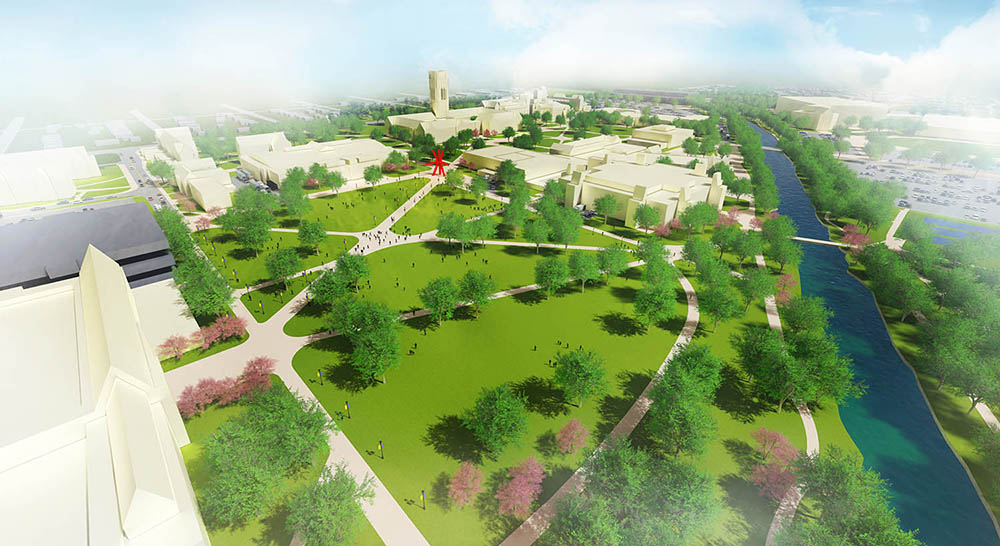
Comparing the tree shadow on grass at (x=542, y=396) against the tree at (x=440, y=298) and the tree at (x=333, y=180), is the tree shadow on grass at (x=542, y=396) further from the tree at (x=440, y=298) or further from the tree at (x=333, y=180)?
the tree at (x=333, y=180)

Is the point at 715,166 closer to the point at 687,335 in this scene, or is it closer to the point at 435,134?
the point at 687,335

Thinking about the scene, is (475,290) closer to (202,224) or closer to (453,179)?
(453,179)

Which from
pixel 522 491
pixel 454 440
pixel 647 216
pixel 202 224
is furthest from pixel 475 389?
pixel 202 224

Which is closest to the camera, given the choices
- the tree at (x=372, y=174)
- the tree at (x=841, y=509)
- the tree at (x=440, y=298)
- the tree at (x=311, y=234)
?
the tree at (x=841, y=509)

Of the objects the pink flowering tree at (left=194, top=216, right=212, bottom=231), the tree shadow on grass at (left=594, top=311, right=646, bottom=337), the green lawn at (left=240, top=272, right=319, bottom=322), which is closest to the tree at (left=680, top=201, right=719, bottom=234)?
the tree shadow on grass at (left=594, top=311, right=646, bottom=337)

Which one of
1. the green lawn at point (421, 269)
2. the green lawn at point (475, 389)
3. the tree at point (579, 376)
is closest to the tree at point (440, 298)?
the green lawn at point (475, 389)

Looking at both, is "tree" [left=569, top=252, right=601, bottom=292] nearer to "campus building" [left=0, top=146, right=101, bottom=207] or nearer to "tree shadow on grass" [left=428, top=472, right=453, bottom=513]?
"tree shadow on grass" [left=428, top=472, right=453, bottom=513]
